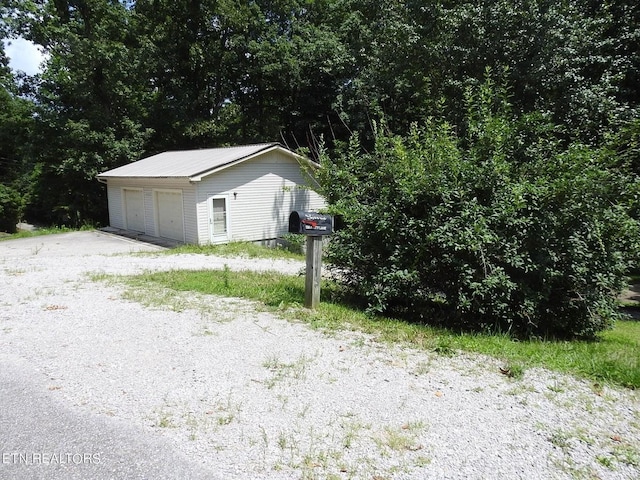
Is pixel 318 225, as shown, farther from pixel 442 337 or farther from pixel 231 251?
pixel 231 251

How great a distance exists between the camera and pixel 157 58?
973 inches

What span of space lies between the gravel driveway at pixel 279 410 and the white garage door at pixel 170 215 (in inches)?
430

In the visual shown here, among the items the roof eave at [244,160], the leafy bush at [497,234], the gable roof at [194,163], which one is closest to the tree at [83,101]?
the gable roof at [194,163]

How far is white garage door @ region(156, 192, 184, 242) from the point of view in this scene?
647 inches

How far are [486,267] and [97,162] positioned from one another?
21333 mm

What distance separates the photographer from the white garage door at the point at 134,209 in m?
18.8

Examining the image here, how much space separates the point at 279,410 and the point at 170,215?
577 inches

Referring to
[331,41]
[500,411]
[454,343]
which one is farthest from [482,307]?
[331,41]

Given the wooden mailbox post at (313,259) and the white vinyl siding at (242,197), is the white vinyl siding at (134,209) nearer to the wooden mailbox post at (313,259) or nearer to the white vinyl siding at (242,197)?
the white vinyl siding at (242,197)

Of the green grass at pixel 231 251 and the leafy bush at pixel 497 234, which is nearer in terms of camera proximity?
the leafy bush at pixel 497 234

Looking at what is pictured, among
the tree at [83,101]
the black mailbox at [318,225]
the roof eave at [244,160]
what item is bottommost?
the black mailbox at [318,225]

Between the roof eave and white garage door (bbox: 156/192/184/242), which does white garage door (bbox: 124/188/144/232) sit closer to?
white garage door (bbox: 156/192/184/242)

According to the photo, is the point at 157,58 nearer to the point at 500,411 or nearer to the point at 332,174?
the point at 332,174

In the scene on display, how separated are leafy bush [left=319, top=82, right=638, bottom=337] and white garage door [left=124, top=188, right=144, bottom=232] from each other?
14025 mm
